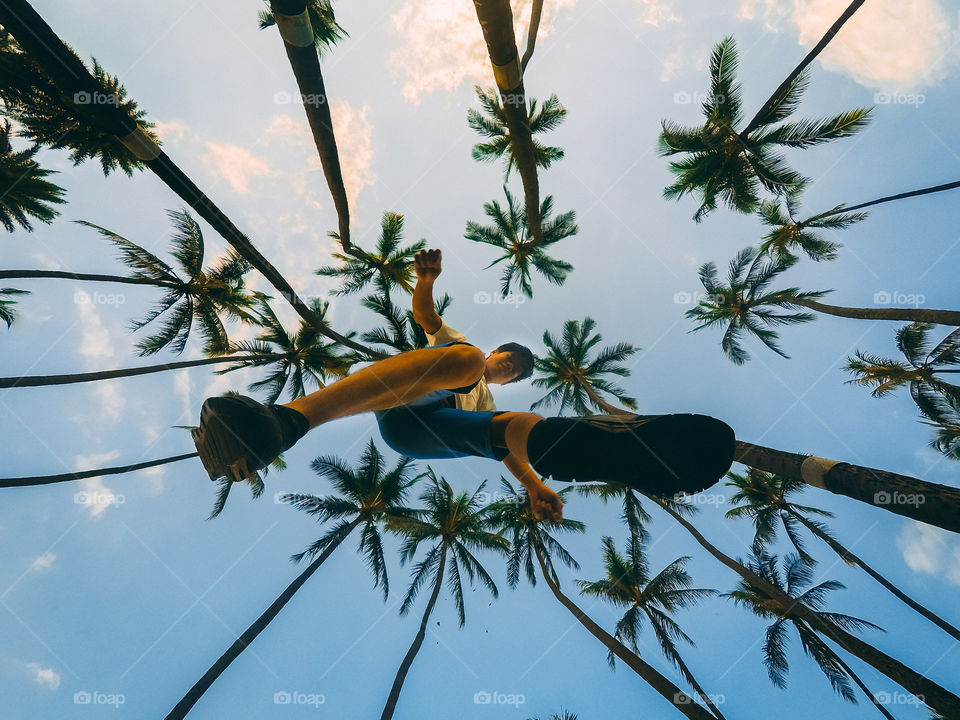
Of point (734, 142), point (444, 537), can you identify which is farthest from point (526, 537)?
point (734, 142)

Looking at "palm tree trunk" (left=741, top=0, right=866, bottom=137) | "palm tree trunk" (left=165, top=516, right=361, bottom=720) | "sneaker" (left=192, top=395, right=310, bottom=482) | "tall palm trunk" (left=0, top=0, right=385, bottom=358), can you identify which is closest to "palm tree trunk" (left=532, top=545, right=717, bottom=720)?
"palm tree trunk" (left=165, top=516, right=361, bottom=720)

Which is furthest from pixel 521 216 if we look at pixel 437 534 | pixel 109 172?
pixel 109 172

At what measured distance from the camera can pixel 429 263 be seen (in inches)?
112

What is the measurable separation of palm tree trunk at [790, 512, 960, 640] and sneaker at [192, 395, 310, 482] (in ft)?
42.4

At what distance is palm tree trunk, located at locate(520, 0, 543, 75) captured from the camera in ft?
28.1

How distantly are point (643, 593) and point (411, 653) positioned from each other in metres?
6.79

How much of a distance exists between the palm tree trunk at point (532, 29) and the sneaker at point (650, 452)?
30.5 feet

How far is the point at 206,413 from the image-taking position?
5.63 ft

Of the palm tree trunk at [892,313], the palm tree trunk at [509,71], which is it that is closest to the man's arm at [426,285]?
the palm tree trunk at [509,71]

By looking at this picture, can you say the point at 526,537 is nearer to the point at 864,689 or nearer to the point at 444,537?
the point at 444,537

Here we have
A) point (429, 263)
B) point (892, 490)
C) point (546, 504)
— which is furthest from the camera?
point (892, 490)

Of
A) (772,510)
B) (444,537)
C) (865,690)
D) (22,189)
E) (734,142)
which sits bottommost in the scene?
(865,690)

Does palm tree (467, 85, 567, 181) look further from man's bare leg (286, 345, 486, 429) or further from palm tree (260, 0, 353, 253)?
man's bare leg (286, 345, 486, 429)

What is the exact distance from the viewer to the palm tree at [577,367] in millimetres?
13477
